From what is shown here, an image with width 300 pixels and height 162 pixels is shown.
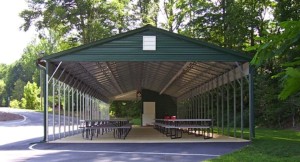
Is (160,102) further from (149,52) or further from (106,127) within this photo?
(149,52)

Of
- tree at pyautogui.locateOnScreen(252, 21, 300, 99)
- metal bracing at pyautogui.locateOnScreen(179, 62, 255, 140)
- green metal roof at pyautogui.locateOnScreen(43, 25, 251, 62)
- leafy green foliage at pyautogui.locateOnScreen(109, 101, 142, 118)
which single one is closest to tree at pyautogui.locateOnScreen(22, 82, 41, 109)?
leafy green foliage at pyautogui.locateOnScreen(109, 101, 142, 118)

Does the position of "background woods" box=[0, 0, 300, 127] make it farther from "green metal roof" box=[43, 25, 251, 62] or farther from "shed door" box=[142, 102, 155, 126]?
"green metal roof" box=[43, 25, 251, 62]

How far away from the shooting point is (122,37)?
15.6 metres

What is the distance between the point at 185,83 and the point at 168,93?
1011cm

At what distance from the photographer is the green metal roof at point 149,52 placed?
15.4 metres

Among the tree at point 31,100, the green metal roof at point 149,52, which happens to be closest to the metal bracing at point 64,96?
the green metal roof at point 149,52

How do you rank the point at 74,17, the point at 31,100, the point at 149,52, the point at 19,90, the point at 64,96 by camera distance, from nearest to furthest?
the point at 149,52 < the point at 64,96 < the point at 74,17 < the point at 31,100 < the point at 19,90

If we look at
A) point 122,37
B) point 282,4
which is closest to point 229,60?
point 122,37

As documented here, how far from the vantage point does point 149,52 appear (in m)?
15.5

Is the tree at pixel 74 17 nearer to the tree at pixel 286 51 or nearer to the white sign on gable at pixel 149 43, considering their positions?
the white sign on gable at pixel 149 43

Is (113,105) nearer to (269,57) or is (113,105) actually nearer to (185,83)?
(185,83)

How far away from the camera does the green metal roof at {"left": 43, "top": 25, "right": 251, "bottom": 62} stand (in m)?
15.4

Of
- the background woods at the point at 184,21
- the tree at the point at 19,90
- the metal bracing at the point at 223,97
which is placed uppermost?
the background woods at the point at 184,21

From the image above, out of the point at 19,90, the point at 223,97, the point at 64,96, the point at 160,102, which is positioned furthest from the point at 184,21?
the point at 19,90
